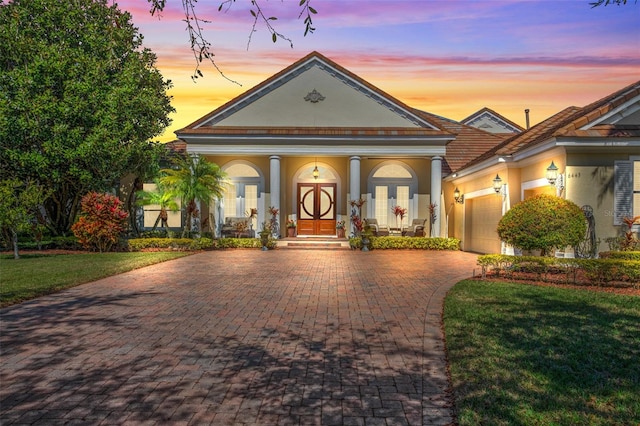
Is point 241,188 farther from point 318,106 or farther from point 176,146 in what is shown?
point 318,106

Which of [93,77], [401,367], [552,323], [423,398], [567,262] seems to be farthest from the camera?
[93,77]

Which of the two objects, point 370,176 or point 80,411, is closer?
point 80,411

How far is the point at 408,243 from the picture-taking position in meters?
22.1

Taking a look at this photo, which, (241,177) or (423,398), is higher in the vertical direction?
(241,177)

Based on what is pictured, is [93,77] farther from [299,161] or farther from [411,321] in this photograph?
[411,321]

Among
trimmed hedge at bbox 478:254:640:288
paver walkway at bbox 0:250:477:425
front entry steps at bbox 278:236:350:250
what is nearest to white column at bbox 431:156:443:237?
front entry steps at bbox 278:236:350:250

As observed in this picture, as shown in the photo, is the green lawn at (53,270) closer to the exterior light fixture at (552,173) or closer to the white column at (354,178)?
the white column at (354,178)

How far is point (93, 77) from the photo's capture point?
20484mm

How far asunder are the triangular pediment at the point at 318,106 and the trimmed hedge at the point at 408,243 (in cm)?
557

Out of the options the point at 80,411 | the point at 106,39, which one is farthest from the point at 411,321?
the point at 106,39

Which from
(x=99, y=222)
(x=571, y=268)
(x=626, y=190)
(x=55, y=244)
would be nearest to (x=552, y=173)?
(x=626, y=190)

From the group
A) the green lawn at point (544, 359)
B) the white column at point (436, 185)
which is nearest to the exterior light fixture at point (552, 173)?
the green lawn at point (544, 359)

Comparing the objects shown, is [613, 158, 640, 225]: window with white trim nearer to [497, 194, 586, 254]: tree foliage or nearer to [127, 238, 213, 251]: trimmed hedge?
[497, 194, 586, 254]: tree foliage

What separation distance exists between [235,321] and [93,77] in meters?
16.7
